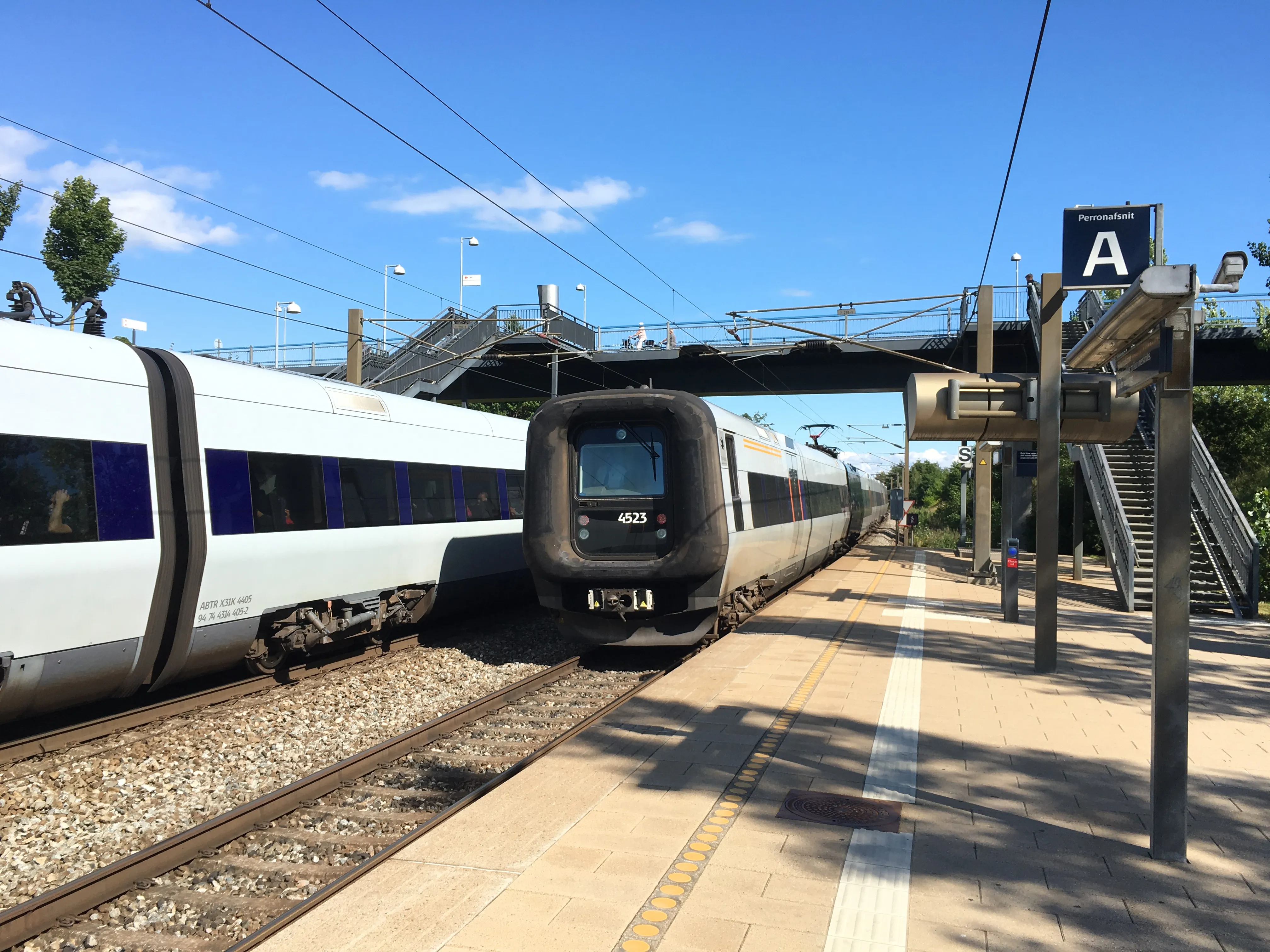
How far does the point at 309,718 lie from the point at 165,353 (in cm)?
335

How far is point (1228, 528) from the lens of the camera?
15523mm

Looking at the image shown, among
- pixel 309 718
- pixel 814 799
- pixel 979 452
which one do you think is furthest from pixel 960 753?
pixel 979 452

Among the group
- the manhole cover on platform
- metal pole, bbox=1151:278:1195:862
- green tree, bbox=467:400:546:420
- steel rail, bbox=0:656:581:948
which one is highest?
green tree, bbox=467:400:546:420

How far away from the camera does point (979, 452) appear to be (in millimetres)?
18703

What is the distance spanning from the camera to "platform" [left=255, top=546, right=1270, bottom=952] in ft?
12.8

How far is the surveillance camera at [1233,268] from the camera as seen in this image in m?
4.63

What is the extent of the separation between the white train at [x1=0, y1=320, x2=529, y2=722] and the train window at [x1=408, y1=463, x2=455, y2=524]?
3 cm

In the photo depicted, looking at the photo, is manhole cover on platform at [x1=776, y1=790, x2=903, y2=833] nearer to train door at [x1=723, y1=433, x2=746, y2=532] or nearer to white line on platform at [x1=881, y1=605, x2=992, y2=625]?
train door at [x1=723, y1=433, x2=746, y2=532]

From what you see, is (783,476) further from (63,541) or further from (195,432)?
(63,541)

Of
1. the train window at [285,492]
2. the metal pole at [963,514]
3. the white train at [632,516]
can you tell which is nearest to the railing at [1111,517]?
the white train at [632,516]

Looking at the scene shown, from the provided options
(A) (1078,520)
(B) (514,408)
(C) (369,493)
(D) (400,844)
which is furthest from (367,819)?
(B) (514,408)

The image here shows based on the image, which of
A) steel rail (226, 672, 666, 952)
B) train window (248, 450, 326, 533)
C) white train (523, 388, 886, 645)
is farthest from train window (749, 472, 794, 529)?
train window (248, 450, 326, 533)

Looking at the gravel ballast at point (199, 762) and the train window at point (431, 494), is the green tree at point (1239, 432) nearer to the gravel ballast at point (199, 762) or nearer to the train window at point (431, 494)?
the train window at point (431, 494)

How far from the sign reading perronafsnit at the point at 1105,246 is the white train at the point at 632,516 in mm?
3835
